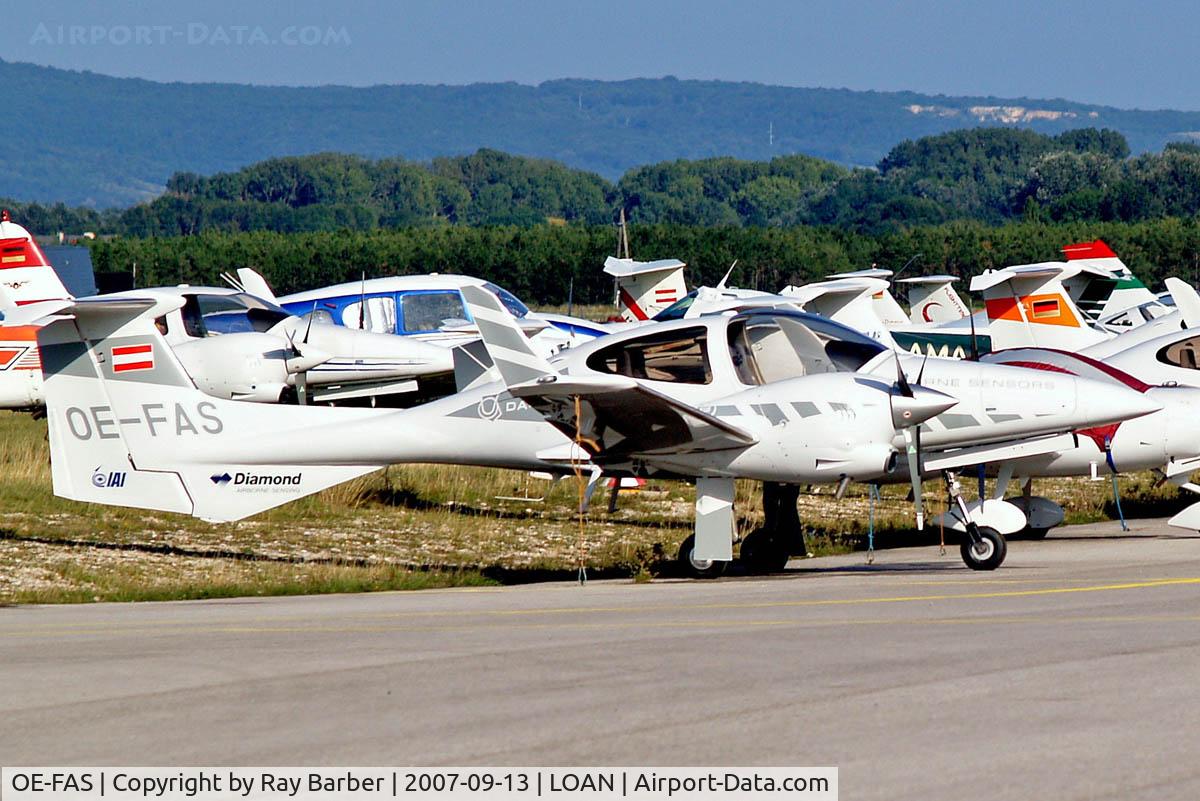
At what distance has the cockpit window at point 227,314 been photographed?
22.2m

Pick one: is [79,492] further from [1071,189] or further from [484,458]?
Answer: [1071,189]

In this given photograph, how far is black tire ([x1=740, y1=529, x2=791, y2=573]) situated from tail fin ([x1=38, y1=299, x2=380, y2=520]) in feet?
10.5

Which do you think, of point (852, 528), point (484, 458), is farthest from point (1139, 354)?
point (484, 458)

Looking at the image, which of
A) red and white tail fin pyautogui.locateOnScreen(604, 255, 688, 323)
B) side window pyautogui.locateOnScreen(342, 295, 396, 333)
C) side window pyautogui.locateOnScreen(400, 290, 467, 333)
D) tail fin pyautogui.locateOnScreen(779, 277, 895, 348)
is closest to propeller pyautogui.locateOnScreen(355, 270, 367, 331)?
side window pyautogui.locateOnScreen(342, 295, 396, 333)

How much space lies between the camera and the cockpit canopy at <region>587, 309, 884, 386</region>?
12.7m

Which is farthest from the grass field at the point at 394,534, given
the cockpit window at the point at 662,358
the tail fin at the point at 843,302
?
the tail fin at the point at 843,302

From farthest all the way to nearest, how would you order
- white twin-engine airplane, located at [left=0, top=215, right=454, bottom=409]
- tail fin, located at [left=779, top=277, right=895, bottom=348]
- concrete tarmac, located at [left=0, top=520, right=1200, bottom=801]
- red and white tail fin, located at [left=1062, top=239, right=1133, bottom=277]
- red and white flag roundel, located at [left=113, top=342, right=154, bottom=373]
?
1. red and white tail fin, located at [left=1062, top=239, right=1133, bottom=277]
2. tail fin, located at [left=779, top=277, right=895, bottom=348]
3. white twin-engine airplane, located at [left=0, top=215, right=454, bottom=409]
4. red and white flag roundel, located at [left=113, top=342, right=154, bottom=373]
5. concrete tarmac, located at [left=0, top=520, right=1200, bottom=801]

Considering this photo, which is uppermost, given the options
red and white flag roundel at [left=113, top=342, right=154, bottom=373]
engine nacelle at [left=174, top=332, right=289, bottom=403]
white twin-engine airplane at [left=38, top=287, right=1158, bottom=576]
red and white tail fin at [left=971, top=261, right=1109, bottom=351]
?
red and white tail fin at [left=971, top=261, right=1109, bottom=351]

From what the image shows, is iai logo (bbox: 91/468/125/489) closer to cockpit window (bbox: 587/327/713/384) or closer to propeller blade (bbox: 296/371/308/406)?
cockpit window (bbox: 587/327/713/384)

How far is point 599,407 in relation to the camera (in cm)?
1215

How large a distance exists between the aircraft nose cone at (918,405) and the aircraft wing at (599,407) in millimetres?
1092

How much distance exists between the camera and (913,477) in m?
12.3

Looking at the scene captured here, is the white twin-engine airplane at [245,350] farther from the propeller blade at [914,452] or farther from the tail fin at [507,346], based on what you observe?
the propeller blade at [914,452]

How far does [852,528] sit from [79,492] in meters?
7.58
